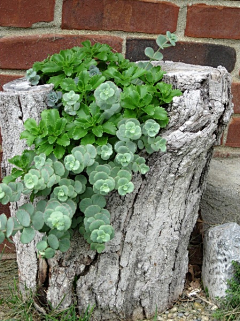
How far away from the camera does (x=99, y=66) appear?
156 centimetres

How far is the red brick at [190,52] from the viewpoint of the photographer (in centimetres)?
183

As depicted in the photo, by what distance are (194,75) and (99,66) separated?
353 mm

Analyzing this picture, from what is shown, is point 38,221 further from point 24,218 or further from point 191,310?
point 191,310

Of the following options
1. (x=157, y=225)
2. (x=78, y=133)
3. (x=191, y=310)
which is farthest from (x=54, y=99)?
(x=191, y=310)

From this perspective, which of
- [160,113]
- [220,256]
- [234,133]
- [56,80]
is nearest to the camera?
[160,113]

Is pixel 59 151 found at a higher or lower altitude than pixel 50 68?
lower

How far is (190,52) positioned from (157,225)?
0.78 m

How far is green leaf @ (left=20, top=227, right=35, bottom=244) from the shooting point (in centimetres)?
120

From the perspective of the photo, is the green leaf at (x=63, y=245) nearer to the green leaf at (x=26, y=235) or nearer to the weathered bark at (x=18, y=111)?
the green leaf at (x=26, y=235)

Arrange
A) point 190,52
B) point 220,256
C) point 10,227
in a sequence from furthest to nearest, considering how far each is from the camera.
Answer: point 190,52 → point 220,256 → point 10,227

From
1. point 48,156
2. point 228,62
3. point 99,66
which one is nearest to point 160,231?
point 48,156

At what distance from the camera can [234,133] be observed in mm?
1998

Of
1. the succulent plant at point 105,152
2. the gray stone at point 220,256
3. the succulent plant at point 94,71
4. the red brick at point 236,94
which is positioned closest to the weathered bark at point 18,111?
the succulent plant at point 94,71

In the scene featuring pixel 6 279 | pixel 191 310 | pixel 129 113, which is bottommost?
pixel 6 279
